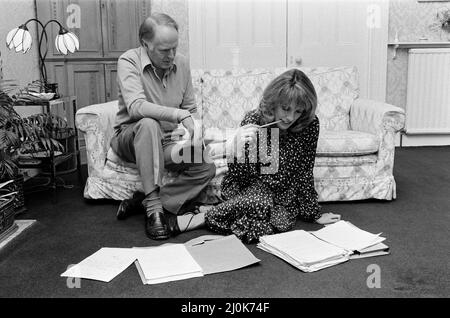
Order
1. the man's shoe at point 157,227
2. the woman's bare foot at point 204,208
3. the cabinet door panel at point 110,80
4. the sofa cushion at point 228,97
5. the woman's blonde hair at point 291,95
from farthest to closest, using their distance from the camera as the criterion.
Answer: the cabinet door panel at point 110,80
the sofa cushion at point 228,97
the woman's bare foot at point 204,208
the man's shoe at point 157,227
the woman's blonde hair at point 291,95

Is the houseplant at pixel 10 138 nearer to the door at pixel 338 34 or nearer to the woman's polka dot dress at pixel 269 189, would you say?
the woman's polka dot dress at pixel 269 189

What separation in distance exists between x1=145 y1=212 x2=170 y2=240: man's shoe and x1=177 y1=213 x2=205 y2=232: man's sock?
0.07 meters

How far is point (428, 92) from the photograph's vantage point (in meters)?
4.36

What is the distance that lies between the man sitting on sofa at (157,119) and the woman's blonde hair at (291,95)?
41 cm

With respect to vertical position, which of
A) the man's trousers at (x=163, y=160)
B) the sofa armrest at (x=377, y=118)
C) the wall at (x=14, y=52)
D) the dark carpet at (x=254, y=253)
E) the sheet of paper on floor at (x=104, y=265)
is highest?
the wall at (x=14, y=52)

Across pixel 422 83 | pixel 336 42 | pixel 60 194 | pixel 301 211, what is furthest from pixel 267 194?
pixel 422 83

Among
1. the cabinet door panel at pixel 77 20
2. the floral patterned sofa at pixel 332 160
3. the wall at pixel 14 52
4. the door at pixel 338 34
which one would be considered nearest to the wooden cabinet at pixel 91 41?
the cabinet door panel at pixel 77 20

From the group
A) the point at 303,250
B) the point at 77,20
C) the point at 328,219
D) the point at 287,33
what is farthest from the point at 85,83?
the point at 303,250

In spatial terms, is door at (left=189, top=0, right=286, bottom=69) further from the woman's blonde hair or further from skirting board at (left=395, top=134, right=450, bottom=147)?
the woman's blonde hair

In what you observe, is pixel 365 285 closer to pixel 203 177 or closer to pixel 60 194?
pixel 203 177

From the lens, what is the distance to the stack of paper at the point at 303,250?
73.1 inches

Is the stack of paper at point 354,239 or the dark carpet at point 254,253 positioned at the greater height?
the stack of paper at point 354,239

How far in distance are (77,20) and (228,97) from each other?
1.51 m

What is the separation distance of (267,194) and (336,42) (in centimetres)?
238
